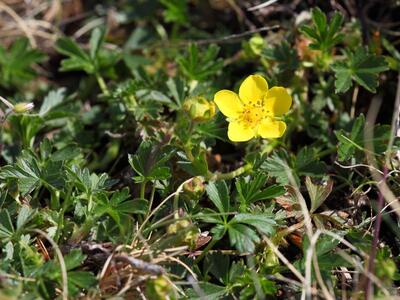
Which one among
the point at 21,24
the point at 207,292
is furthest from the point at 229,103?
the point at 21,24

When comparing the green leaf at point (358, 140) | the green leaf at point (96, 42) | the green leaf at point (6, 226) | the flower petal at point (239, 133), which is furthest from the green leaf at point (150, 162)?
the green leaf at point (96, 42)

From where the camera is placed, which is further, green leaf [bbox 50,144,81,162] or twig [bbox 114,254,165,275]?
green leaf [bbox 50,144,81,162]

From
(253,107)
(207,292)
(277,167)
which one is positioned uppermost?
(253,107)

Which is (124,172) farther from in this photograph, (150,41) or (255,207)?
(150,41)

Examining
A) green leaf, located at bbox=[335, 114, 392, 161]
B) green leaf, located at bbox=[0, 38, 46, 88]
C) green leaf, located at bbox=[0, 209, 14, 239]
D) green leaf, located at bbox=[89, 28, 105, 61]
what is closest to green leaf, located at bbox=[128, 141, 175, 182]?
green leaf, located at bbox=[0, 209, 14, 239]

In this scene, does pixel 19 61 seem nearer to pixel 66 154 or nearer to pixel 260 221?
pixel 66 154

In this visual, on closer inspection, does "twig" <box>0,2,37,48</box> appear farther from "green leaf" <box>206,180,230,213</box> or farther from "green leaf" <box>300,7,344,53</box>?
"green leaf" <box>206,180,230,213</box>
